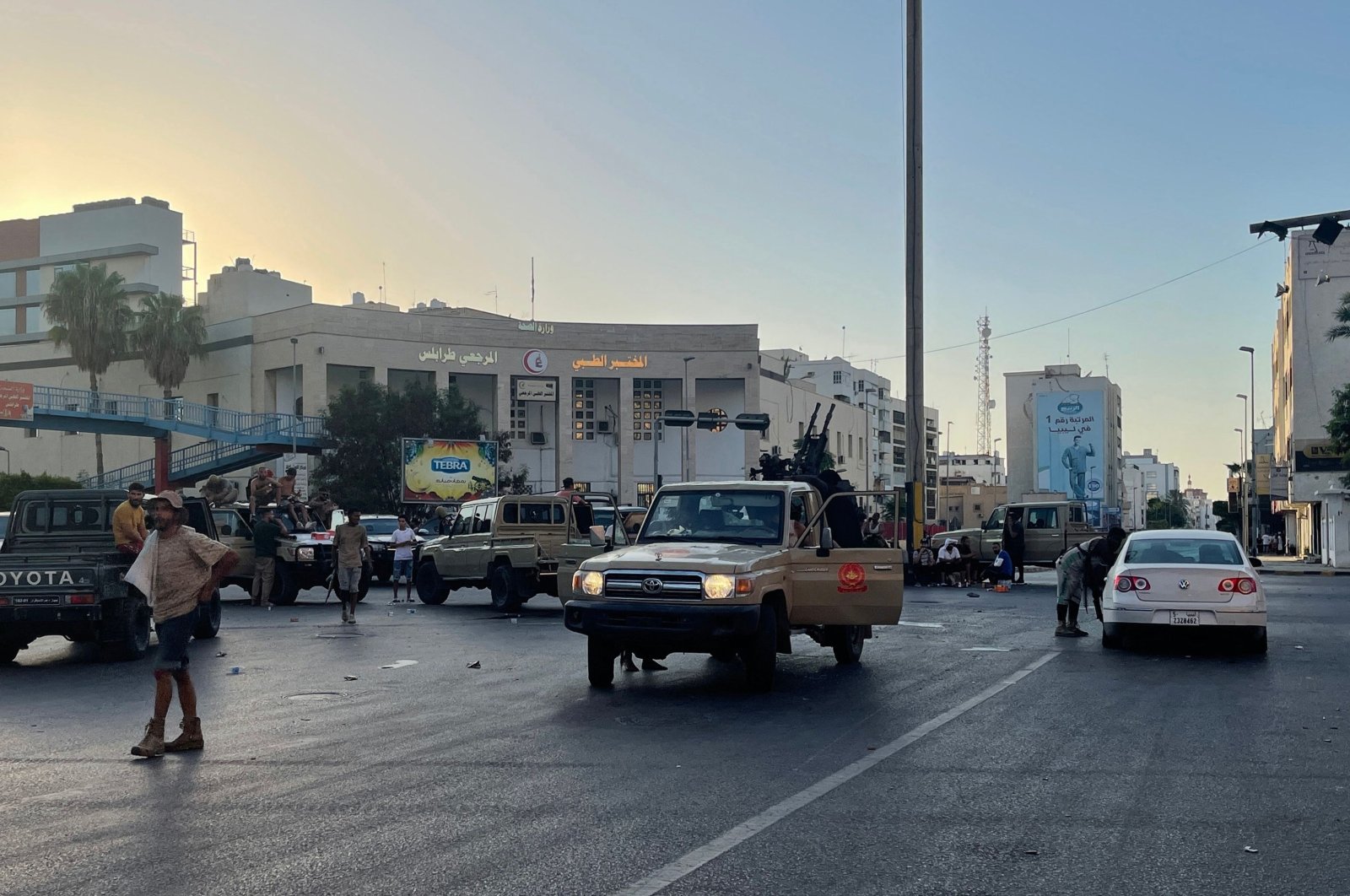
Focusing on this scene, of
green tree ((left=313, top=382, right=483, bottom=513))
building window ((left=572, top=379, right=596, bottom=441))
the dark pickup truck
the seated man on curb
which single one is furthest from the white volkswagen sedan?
building window ((left=572, top=379, right=596, bottom=441))

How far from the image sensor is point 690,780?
8023mm

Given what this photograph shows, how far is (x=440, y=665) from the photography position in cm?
1480

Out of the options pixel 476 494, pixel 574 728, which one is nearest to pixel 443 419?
pixel 476 494

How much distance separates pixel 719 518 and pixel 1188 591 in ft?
19.4

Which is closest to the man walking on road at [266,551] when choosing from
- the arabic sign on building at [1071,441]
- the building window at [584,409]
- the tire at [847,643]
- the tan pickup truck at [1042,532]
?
the tire at [847,643]

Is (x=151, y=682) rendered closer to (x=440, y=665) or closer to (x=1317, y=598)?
(x=440, y=665)

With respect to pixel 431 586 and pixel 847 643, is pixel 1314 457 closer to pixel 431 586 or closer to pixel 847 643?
pixel 431 586

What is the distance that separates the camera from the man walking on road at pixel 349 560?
2089 centimetres

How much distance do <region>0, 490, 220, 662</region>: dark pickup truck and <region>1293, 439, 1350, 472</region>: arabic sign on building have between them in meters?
53.1

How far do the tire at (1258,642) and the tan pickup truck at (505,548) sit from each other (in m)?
10.4

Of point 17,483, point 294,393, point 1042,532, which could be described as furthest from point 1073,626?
point 294,393

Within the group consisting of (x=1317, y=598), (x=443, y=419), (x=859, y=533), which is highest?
(x=443, y=419)

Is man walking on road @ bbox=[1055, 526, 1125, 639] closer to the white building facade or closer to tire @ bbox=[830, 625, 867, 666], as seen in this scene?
tire @ bbox=[830, 625, 867, 666]

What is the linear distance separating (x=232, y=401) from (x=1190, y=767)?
74221 millimetres
